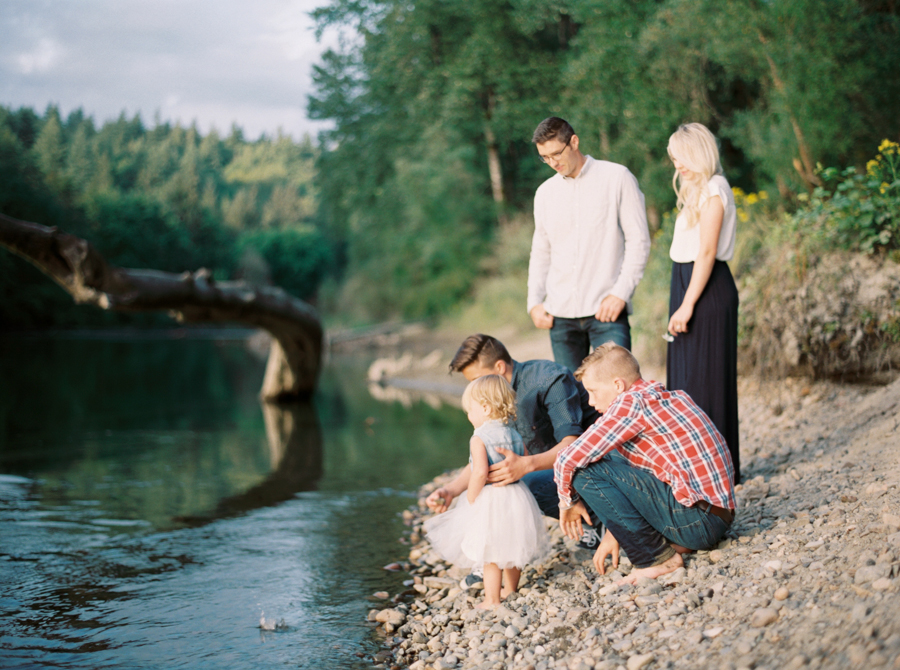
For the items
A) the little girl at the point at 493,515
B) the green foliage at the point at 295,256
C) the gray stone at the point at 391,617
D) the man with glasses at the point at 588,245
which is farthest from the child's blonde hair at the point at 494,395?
the green foliage at the point at 295,256

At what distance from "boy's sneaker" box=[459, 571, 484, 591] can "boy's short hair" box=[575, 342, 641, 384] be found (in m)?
1.22

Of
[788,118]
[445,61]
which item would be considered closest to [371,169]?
[445,61]

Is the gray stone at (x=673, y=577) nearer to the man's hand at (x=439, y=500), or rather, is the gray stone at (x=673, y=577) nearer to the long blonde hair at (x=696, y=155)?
the man's hand at (x=439, y=500)

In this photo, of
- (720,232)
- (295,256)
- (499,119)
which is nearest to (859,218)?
(720,232)

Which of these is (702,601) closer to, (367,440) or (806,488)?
(806,488)

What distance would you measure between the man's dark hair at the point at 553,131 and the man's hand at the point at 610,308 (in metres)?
0.87

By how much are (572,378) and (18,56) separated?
128 ft

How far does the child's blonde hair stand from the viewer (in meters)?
3.21

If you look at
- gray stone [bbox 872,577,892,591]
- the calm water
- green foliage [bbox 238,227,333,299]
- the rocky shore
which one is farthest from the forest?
green foliage [bbox 238,227,333,299]

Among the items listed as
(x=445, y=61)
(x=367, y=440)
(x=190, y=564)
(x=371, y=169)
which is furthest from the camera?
(x=371, y=169)

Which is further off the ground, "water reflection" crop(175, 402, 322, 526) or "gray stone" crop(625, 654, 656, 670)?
"gray stone" crop(625, 654, 656, 670)

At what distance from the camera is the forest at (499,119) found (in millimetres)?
9109

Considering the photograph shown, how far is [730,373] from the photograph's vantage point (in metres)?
3.96

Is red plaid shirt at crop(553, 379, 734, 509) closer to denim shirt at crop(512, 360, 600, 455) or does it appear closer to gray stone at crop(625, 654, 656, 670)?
denim shirt at crop(512, 360, 600, 455)
